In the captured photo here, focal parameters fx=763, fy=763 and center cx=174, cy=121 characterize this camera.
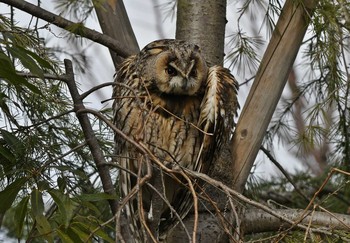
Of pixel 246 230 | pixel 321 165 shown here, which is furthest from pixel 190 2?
pixel 321 165

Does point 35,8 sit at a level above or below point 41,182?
above

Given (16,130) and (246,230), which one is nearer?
(16,130)

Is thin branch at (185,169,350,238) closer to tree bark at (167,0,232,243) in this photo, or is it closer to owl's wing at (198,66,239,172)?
owl's wing at (198,66,239,172)

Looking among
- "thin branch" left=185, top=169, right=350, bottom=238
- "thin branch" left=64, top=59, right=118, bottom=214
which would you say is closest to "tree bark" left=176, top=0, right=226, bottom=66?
"thin branch" left=64, top=59, right=118, bottom=214

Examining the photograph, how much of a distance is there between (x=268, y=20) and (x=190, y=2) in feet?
1.42

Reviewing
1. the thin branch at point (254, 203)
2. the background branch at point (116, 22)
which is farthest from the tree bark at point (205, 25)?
the thin branch at point (254, 203)

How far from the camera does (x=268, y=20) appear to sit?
3211mm

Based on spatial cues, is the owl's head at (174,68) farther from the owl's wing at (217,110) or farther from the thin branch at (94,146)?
the thin branch at (94,146)

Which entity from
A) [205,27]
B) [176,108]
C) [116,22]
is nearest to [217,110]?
[176,108]

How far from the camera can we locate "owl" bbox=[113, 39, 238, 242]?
10.7 feet

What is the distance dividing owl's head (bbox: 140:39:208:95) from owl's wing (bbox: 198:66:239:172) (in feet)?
0.20

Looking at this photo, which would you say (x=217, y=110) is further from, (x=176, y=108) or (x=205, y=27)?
(x=205, y=27)

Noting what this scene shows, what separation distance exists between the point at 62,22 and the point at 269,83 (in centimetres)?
89

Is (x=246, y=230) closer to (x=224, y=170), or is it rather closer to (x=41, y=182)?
(x=224, y=170)
